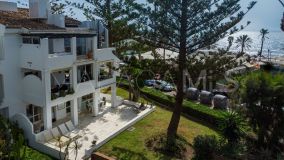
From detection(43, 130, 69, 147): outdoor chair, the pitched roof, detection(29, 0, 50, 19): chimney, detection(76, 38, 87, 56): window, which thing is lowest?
detection(43, 130, 69, 147): outdoor chair

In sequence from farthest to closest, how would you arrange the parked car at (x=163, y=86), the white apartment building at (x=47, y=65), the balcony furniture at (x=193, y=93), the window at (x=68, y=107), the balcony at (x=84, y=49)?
1. the parked car at (x=163, y=86)
2. the balcony furniture at (x=193, y=93)
3. the window at (x=68, y=107)
4. the balcony at (x=84, y=49)
5. the white apartment building at (x=47, y=65)

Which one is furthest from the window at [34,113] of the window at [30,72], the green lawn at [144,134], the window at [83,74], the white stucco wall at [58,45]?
the green lawn at [144,134]

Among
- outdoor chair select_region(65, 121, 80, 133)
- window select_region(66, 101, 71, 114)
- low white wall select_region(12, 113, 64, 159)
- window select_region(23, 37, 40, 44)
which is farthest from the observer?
window select_region(66, 101, 71, 114)

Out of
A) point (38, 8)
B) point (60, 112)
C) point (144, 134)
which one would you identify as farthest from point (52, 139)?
point (38, 8)

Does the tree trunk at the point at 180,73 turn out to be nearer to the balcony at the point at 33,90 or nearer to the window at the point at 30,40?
the balcony at the point at 33,90

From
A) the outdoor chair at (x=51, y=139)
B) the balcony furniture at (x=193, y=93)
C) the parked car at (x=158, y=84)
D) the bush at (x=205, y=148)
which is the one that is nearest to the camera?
the bush at (x=205, y=148)

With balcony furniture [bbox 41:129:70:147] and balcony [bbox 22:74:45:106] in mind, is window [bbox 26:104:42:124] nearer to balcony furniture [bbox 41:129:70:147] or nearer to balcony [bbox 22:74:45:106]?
balcony [bbox 22:74:45:106]

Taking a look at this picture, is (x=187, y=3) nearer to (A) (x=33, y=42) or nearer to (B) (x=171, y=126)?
(B) (x=171, y=126)

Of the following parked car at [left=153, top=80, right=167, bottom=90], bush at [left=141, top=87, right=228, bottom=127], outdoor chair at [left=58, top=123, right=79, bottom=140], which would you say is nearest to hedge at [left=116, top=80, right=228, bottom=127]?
bush at [left=141, top=87, right=228, bottom=127]
